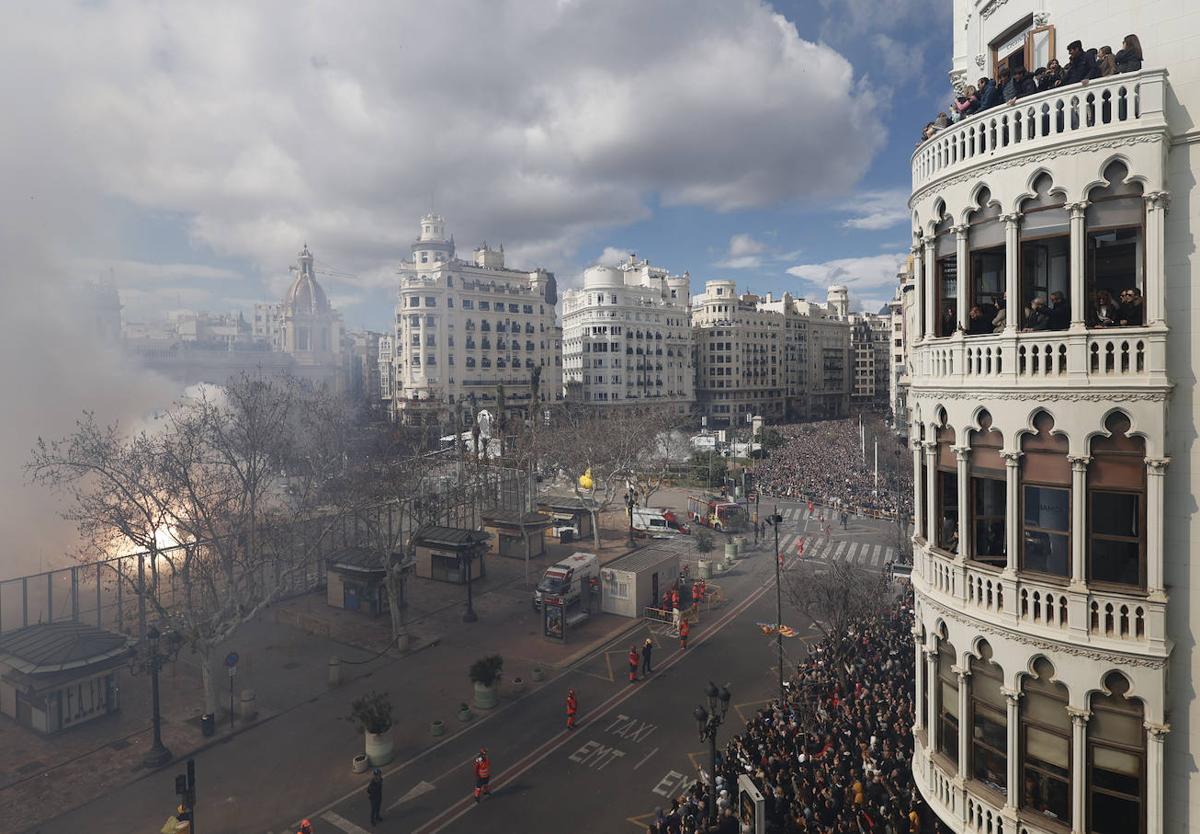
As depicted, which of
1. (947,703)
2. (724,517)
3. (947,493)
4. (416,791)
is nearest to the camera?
(947,703)

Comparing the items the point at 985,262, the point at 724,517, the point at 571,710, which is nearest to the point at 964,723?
the point at 985,262

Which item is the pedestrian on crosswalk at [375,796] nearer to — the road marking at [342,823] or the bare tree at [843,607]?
the road marking at [342,823]

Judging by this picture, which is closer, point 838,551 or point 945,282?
point 945,282

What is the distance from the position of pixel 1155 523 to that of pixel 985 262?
453cm

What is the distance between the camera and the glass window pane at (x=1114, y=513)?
8.96 meters

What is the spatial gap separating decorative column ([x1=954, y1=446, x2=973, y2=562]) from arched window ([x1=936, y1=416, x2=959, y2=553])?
1.13ft

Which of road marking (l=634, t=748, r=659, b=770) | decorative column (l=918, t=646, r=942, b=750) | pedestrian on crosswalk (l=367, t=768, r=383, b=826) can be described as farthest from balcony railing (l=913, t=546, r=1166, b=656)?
pedestrian on crosswalk (l=367, t=768, r=383, b=826)

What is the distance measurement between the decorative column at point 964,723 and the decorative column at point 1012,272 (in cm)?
525

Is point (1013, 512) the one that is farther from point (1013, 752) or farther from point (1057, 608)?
point (1013, 752)

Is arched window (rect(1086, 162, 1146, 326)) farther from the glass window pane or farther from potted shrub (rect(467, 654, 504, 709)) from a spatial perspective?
potted shrub (rect(467, 654, 504, 709))

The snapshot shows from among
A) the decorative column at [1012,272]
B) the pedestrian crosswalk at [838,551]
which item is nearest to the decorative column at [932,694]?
the decorative column at [1012,272]

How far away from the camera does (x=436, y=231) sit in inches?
4286

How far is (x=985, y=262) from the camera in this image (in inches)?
424

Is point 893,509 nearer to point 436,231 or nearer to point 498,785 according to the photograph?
point 498,785
